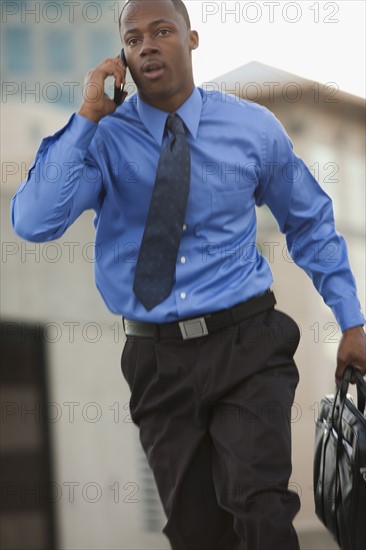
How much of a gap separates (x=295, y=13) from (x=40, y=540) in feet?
8.04

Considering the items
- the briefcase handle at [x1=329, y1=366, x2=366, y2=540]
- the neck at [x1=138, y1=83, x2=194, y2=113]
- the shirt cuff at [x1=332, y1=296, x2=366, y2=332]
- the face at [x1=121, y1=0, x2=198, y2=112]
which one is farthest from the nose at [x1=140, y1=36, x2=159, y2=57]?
the briefcase handle at [x1=329, y1=366, x2=366, y2=540]

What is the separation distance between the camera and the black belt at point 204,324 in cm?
195

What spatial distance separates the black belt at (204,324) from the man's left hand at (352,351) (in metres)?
0.22

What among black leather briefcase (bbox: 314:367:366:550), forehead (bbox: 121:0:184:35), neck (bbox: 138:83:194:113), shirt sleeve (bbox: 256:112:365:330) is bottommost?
black leather briefcase (bbox: 314:367:366:550)

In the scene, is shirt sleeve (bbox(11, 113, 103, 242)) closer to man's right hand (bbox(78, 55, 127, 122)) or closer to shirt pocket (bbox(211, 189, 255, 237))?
man's right hand (bbox(78, 55, 127, 122))

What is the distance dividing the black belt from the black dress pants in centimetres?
2

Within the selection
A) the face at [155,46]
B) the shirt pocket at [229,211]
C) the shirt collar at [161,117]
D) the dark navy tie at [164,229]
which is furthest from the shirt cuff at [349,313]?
the face at [155,46]

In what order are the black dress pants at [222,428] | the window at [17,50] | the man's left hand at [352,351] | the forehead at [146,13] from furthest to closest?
the window at [17,50], the man's left hand at [352,351], the forehead at [146,13], the black dress pants at [222,428]

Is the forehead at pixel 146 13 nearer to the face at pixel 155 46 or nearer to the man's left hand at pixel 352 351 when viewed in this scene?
the face at pixel 155 46

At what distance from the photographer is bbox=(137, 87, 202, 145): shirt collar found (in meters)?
2.03

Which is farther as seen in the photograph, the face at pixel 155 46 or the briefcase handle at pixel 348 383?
the briefcase handle at pixel 348 383

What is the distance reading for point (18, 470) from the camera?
12.0ft

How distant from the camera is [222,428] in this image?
1.92 m

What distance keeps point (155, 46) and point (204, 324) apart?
0.61 m
